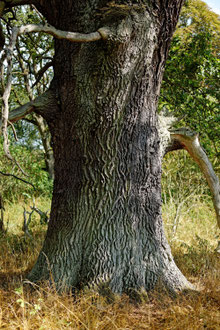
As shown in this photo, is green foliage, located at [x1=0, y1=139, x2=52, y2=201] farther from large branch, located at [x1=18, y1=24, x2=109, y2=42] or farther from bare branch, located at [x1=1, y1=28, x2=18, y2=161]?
bare branch, located at [x1=1, y1=28, x2=18, y2=161]

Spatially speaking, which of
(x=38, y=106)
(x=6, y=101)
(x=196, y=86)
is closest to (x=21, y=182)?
(x=196, y=86)

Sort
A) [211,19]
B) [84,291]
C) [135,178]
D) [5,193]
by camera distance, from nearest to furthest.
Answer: [84,291], [135,178], [211,19], [5,193]

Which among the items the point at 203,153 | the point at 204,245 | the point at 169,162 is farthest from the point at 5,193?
the point at 203,153

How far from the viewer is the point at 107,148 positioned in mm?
2900

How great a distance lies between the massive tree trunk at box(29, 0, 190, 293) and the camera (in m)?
2.84

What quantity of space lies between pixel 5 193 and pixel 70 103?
7051 mm

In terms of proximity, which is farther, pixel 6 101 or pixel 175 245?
pixel 175 245

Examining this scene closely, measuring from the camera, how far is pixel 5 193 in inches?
369

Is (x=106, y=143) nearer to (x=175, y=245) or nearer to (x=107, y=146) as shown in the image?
(x=107, y=146)

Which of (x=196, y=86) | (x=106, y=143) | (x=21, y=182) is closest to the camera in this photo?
(x=106, y=143)

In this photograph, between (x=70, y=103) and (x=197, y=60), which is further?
(x=197, y=60)

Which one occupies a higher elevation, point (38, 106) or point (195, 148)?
point (38, 106)

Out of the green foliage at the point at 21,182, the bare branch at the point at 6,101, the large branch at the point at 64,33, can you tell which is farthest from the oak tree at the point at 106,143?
the green foliage at the point at 21,182

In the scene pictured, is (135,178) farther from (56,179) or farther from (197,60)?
(197,60)
